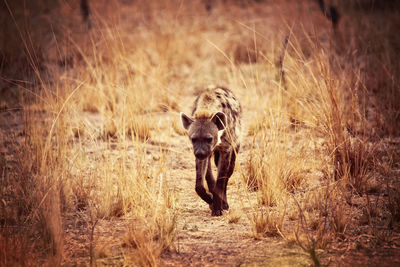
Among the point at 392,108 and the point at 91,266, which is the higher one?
the point at 392,108

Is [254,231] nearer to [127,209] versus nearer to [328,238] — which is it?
[328,238]

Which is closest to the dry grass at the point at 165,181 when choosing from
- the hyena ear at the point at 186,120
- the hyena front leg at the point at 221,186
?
the hyena front leg at the point at 221,186

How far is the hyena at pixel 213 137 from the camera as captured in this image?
4066mm

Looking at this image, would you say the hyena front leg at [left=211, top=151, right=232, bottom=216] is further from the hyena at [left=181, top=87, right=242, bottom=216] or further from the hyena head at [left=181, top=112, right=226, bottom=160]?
the hyena head at [left=181, top=112, right=226, bottom=160]

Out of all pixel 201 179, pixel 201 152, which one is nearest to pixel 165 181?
pixel 201 179

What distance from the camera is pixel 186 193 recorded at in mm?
4910

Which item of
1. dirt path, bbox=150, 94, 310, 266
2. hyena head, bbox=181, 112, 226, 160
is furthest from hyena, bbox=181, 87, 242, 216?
dirt path, bbox=150, 94, 310, 266

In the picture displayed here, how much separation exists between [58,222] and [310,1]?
14.9 metres

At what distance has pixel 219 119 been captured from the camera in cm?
411

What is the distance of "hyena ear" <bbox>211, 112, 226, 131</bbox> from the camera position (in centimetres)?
415

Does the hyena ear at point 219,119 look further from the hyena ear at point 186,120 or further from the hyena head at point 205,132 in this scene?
the hyena ear at point 186,120

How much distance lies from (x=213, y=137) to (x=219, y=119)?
17 centimetres

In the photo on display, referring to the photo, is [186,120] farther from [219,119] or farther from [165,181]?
[165,181]

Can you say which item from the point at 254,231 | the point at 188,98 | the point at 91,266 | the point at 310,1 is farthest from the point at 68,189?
the point at 310,1
